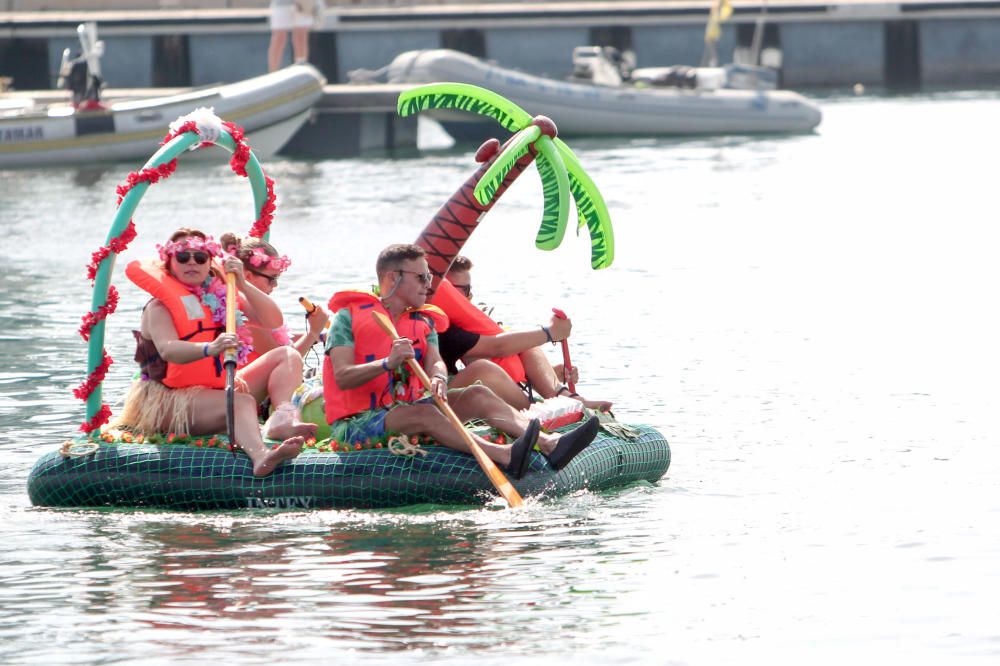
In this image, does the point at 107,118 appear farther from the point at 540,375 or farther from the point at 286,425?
the point at 286,425

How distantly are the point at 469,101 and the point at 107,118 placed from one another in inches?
716

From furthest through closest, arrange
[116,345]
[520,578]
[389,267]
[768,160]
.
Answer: [768,160], [116,345], [389,267], [520,578]

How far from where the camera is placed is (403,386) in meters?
9.23

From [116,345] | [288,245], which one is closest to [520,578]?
[116,345]

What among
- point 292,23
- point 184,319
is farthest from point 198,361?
point 292,23

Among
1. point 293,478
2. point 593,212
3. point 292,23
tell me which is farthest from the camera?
point 292,23

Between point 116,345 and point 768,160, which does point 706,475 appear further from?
point 768,160

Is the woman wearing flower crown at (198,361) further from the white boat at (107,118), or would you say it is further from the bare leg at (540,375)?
the white boat at (107,118)

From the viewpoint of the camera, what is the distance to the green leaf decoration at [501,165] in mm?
9680

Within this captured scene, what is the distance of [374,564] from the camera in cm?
842

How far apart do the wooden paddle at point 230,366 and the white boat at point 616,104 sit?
21.6m

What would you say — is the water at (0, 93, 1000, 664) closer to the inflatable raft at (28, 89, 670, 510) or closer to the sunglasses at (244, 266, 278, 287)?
the inflatable raft at (28, 89, 670, 510)

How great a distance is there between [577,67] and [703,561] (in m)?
24.0

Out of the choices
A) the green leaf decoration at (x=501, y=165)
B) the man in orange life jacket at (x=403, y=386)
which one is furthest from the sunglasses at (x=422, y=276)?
the green leaf decoration at (x=501, y=165)
